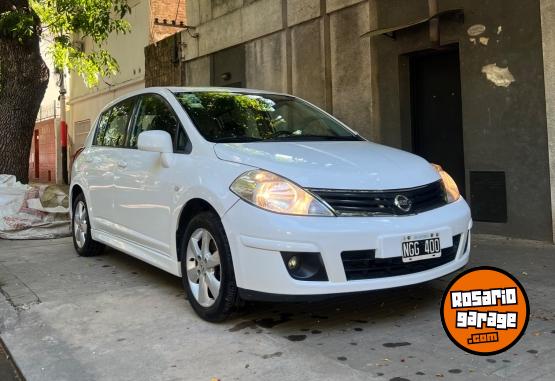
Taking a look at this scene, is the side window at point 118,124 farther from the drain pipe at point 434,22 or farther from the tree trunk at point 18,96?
the drain pipe at point 434,22

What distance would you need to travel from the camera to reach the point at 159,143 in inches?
175

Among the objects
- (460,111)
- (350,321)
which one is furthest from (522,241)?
(350,321)

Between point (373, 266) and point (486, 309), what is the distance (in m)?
1.09

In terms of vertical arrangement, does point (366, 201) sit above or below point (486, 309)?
above

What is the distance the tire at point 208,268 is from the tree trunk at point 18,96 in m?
6.07

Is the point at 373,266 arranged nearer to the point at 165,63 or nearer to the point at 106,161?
the point at 106,161

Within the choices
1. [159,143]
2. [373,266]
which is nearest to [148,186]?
[159,143]

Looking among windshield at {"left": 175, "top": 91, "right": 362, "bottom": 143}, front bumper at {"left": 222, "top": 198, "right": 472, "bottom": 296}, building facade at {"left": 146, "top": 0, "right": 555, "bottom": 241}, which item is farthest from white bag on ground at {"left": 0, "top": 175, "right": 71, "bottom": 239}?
front bumper at {"left": 222, "top": 198, "right": 472, "bottom": 296}

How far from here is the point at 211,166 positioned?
4.07 meters

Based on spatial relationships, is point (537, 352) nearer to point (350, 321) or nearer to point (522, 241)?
point (350, 321)

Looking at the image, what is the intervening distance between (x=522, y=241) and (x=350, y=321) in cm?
335

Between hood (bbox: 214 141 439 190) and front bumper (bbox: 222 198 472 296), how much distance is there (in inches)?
10.1

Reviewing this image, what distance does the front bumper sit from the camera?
3.50 metres

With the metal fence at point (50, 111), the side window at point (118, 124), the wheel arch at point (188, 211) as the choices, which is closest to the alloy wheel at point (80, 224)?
the side window at point (118, 124)
